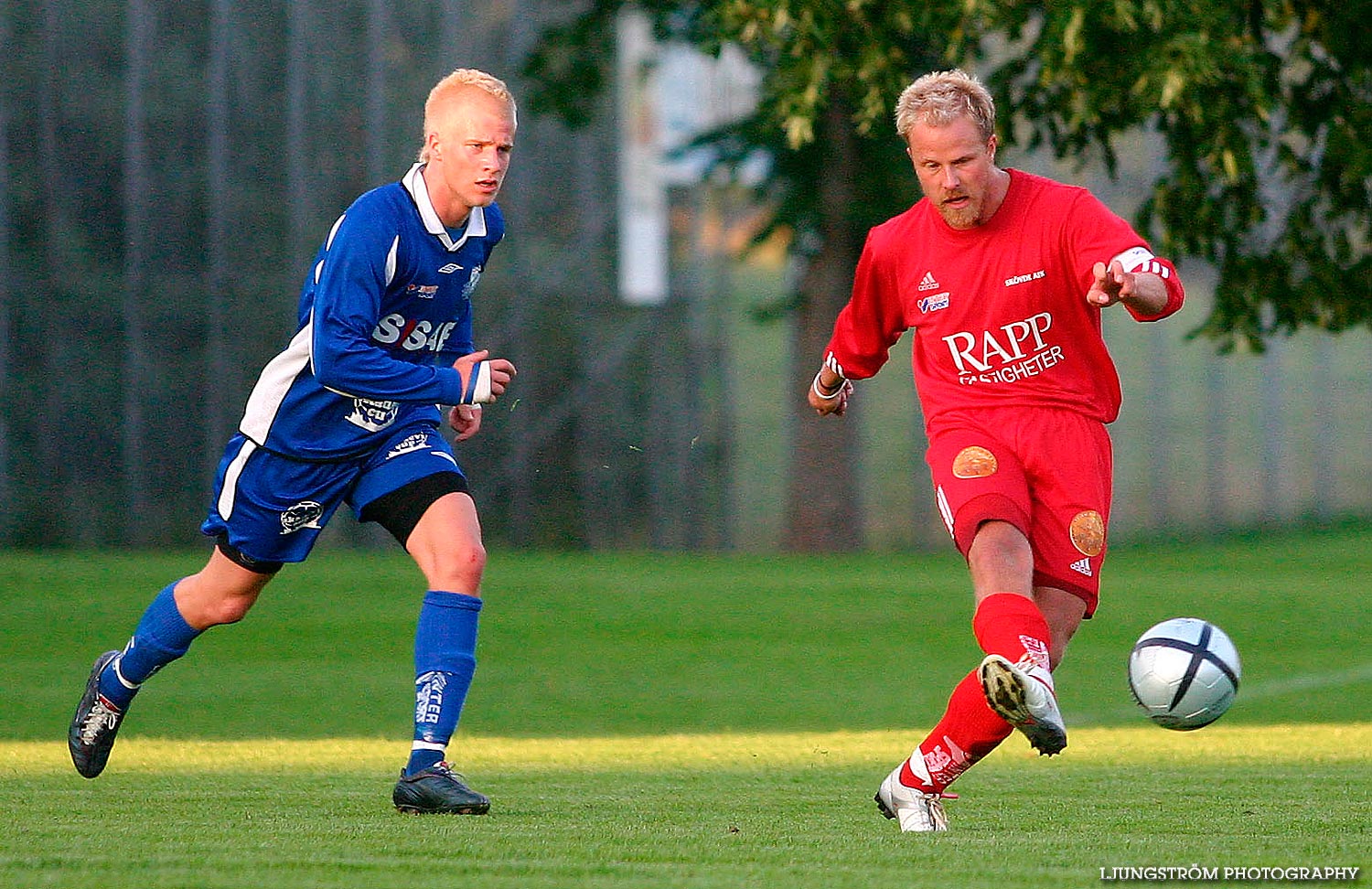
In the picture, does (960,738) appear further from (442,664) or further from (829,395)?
(442,664)

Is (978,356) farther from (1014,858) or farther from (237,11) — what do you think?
(237,11)

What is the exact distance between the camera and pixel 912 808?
18.0ft

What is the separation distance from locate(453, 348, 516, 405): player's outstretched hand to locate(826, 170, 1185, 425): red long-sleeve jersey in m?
1.21

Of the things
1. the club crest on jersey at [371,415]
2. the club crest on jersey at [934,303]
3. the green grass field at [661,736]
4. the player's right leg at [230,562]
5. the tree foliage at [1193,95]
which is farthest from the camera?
the tree foliage at [1193,95]

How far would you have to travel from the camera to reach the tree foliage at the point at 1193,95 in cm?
1010

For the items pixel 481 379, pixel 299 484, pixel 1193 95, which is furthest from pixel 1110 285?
pixel 1193 95

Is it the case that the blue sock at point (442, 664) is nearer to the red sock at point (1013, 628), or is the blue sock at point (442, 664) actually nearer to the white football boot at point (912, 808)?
the white football boot at point (912, 808)

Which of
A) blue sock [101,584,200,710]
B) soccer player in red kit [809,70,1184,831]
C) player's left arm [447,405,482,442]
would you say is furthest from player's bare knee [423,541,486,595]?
soccer player in red kit [809,70,1184,831]

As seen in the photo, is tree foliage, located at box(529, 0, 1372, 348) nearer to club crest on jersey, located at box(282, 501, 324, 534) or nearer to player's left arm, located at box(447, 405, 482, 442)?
player's left arm, located at box(447, 405, 482, 442)

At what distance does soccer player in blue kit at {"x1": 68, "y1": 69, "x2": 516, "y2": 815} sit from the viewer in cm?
582

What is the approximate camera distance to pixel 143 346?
25.2 meters

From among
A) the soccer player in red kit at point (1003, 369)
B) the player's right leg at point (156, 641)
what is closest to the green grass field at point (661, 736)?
the player's right leg at point (156, 641)

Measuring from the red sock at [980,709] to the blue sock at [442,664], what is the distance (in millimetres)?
1323

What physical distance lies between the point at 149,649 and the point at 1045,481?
9.84 feet
